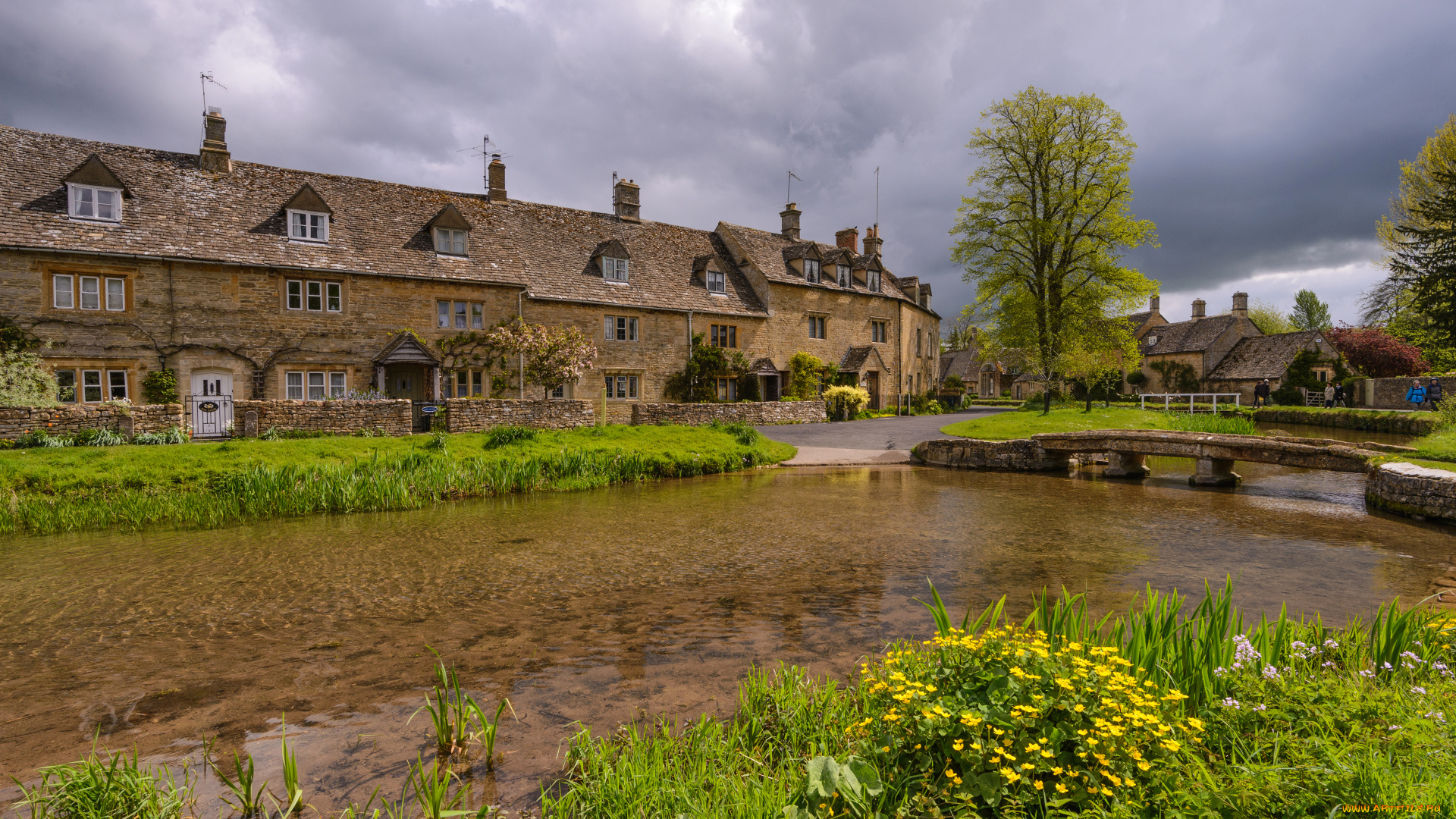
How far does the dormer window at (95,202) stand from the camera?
2206cm

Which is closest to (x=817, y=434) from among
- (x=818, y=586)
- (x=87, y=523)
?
(x=818, y=586)

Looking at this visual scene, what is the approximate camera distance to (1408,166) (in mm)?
34312

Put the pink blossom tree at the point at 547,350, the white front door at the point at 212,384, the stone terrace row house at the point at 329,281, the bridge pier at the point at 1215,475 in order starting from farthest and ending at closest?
1. the pink blossom tree at the point at 547,350
2. the white front door at the point at 212,384
3. the stone terrace row house at the point at 329,281
4. the bridge pier at the point at 1215,475

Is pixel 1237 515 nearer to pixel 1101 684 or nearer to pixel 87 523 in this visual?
pixel 1101 684

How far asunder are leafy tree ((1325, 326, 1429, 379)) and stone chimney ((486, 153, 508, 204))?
52736 millimetres

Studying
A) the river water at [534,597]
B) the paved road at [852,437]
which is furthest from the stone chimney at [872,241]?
the river water at [534,597]

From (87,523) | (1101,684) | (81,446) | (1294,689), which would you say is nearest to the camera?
(1101,684)

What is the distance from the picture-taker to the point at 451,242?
94.9ft

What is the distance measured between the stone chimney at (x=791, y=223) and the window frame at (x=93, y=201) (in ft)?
109

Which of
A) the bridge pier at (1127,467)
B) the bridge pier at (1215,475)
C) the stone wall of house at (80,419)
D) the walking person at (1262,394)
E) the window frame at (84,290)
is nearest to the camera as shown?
the stone wall of house at (80,419)

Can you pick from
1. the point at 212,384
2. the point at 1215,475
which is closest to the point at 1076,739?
the point at 1215,475

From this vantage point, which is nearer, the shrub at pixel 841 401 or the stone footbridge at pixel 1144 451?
the stone footbridge at pixel 1144 451

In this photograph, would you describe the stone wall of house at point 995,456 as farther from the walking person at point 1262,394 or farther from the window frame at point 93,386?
the walking person at point 1262,394

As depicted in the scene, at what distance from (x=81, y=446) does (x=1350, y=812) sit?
21893mm
